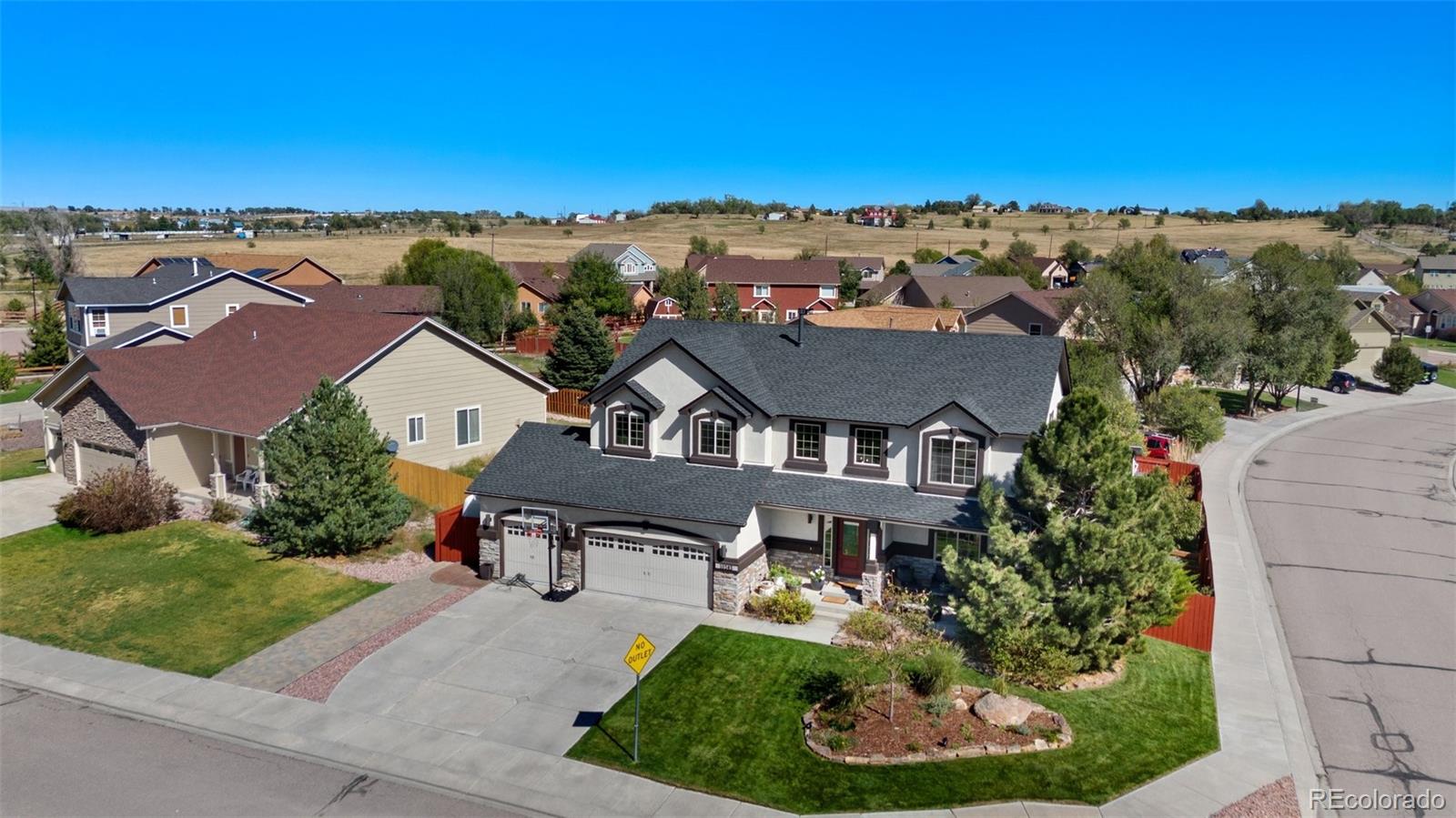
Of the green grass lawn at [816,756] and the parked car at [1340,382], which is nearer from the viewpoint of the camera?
the green grass lawn at [816,756]

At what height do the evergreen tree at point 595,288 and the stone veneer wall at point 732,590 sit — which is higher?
the evergreen tree at point 595,288

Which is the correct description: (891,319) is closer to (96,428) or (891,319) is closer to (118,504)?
(96,428)

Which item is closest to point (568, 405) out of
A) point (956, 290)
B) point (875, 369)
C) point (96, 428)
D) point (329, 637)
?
point (96, 428)

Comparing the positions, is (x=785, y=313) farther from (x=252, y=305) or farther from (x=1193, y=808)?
(x=1193, y=808)

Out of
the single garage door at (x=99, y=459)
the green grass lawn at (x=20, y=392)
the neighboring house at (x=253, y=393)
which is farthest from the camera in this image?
the green grass lawn at (x=20, y=392)

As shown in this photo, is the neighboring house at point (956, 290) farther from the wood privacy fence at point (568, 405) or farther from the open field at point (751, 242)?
the open field at point (751, 242)

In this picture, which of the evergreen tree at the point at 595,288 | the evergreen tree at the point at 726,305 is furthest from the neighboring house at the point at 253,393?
the evergreen tree at the point at 726,305
